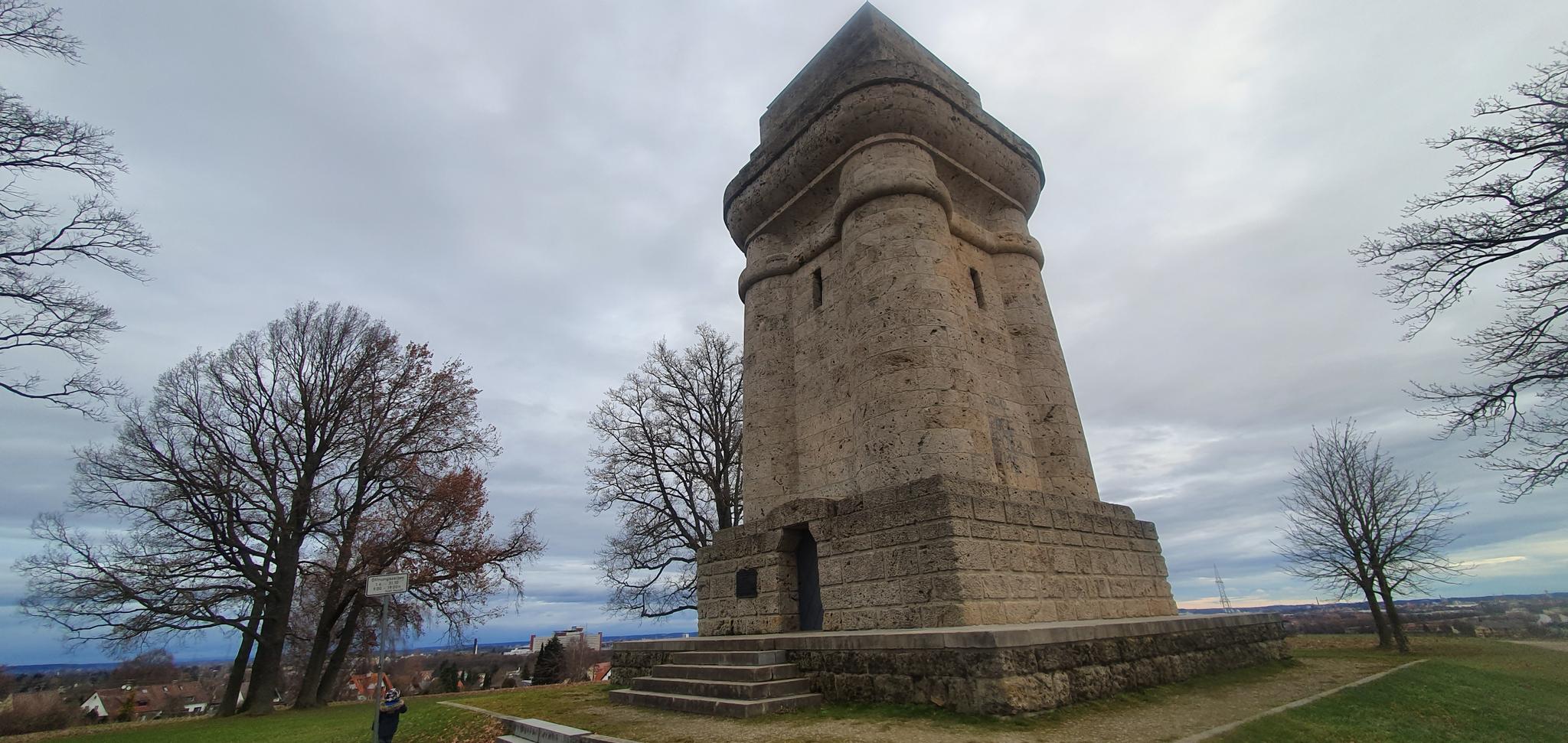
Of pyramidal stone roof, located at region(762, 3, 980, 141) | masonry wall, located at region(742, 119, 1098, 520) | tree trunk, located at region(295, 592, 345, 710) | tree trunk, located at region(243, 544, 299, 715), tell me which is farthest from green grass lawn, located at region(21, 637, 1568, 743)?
pyramidal stone roof, located at region(762, 3, 980, 141)

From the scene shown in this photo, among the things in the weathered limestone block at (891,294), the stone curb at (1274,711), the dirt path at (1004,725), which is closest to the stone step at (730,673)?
the dirt path at (1004,725)

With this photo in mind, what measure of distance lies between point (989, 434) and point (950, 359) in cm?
135

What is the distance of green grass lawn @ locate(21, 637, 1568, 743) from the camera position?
5.44 meters

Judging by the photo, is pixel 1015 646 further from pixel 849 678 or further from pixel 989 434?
pixel 989 434

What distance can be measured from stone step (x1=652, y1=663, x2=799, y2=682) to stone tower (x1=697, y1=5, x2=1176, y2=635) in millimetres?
1065

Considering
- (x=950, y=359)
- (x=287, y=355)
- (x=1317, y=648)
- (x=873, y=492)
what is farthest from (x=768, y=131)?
(x=1317, y=648)

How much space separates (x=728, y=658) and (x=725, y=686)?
79 cm

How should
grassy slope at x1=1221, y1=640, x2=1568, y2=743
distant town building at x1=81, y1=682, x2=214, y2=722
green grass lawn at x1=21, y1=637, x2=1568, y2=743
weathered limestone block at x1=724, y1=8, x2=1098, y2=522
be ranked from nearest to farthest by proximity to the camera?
green grass lawn at x1=21, y1=637, x2=1568, y2=743, grassy slope at x1=1221, y1=640, x2=1568, y2=743, weathered limestone block at x1=724, y1=8, x2=1098, y2=522, distant town building at x1=81, y1=682, x2=214, y2=722

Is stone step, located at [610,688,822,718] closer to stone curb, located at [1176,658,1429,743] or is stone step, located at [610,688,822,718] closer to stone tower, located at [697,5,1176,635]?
stone tower, located at [697,5,1176,635]

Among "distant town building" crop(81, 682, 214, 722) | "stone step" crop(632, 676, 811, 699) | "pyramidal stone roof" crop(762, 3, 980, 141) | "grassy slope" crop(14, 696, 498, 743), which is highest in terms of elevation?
"pyramidal stone roof" crop(762, 3, 980, 141)

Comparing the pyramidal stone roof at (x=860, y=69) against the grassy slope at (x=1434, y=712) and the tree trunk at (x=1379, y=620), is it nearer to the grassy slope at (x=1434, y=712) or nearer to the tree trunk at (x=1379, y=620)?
the grassy slope at (x=1434, y=712)

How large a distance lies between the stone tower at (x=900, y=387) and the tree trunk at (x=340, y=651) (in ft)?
39.9

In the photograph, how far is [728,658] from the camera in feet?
26.0

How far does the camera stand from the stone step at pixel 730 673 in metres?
7.18
